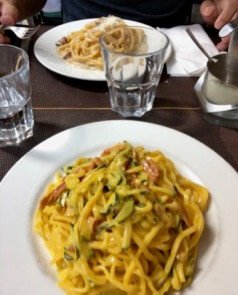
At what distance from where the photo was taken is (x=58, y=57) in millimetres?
1197

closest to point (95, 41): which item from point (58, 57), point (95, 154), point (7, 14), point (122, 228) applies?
point (58, 57)

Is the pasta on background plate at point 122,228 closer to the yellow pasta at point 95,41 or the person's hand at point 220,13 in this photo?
the yellow pasta at point 95,41

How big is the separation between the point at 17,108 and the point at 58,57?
0.31 metres

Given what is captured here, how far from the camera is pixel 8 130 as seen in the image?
37.1 inches

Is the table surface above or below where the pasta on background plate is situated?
below

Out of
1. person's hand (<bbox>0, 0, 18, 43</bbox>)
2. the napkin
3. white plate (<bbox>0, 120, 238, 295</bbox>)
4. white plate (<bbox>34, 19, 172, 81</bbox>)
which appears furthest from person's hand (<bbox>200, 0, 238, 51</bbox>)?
person's hand (<bbox>0, 0, 18, 43</bbox>)

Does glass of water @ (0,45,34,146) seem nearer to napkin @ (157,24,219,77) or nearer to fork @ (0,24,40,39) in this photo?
fork @ (0,24,40,39)

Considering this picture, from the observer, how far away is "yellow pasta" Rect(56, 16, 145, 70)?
113 centimetres

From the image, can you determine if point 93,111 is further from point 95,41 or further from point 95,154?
point 95,41

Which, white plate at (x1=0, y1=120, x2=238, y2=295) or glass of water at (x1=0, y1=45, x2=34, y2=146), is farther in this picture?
glass of water at (x1=0, y1=45, x2=34, y2=146)

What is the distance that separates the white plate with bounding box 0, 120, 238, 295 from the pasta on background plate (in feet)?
0.08

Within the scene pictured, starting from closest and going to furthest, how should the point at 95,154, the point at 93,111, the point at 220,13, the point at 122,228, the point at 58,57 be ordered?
the point at 122,228 → the point at 95,154 → the point at 93,111 → the point at 58,57 → the point at 220,13

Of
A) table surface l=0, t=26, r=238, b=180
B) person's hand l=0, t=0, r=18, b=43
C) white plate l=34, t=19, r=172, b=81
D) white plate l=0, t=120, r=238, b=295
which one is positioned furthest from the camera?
person's hand l=0, t=0, r=18, b=43

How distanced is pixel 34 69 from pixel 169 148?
0.51 m
